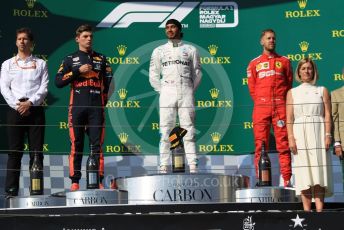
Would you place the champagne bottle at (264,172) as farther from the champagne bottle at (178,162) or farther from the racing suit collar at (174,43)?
the racing suit collar at (174,43)

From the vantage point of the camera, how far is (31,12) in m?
9.12

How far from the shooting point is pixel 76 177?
24.8ft

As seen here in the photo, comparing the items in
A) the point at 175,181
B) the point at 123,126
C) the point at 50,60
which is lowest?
the point at 175,181

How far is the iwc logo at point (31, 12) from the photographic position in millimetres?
9062

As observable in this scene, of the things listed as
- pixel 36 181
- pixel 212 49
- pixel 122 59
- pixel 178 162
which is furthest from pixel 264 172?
pixel 122 59

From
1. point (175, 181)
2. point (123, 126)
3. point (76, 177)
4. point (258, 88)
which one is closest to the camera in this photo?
point (175, 181)

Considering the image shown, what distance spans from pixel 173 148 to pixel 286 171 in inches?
32.5

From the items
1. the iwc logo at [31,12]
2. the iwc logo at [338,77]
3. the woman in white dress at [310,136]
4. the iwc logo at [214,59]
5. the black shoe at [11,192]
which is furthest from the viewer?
the iwc logo at [214,59]

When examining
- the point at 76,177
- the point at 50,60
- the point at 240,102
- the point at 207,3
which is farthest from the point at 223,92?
the point at 76,177

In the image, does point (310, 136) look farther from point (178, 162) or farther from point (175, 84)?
point (175, 84)

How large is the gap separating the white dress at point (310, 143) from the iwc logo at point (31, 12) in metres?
2.78

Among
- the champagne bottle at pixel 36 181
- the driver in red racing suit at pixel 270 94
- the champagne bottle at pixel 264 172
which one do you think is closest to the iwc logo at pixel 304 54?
the driver in red racing suit at pixel 270 94

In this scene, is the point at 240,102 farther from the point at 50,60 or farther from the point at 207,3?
the point at 50,60

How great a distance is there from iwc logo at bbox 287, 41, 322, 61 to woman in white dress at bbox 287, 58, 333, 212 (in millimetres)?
2016
